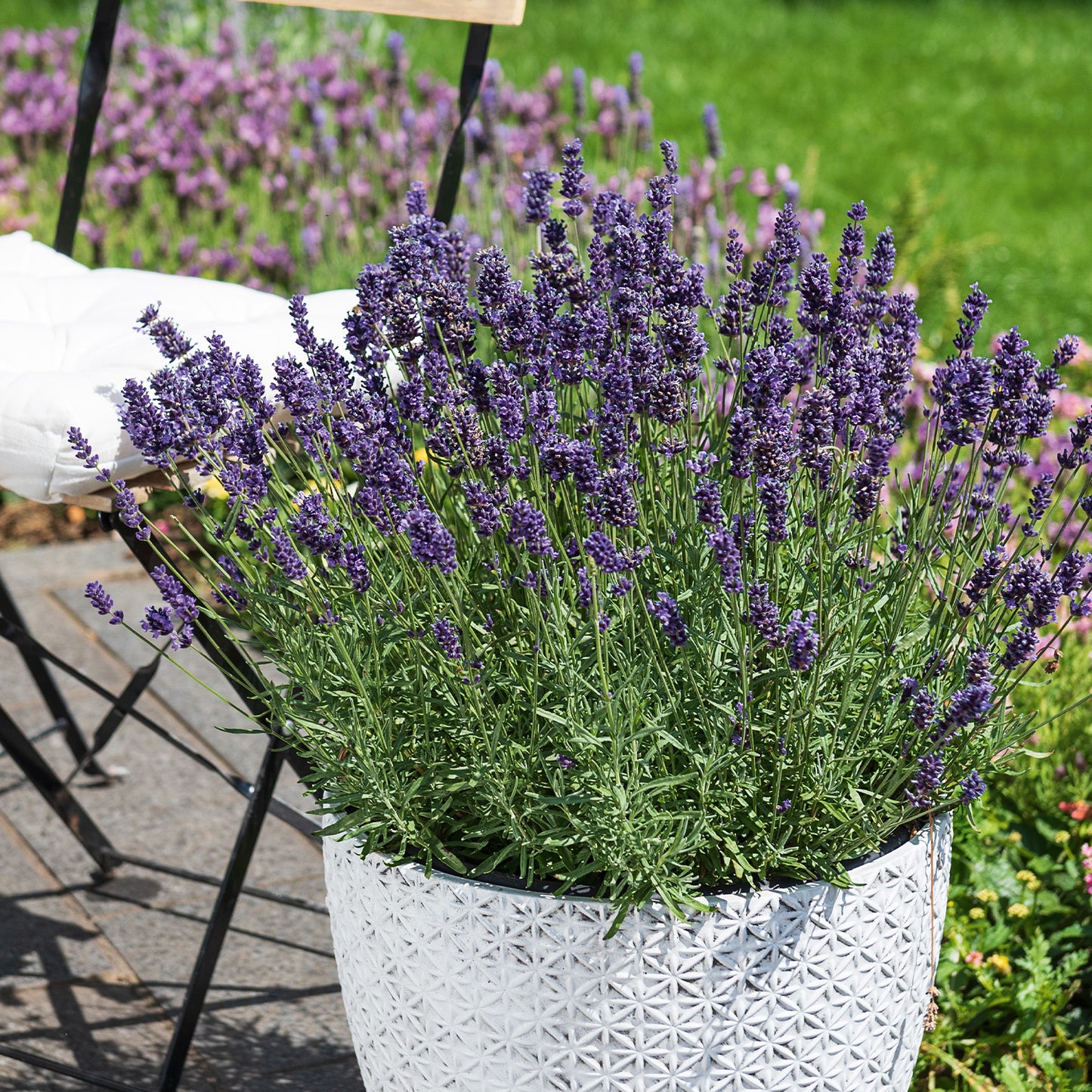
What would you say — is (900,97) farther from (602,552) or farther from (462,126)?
(602,552)

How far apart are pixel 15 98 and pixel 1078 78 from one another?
23.5ft

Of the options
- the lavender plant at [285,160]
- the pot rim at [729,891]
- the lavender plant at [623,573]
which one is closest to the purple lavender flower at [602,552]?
the lavender plant at [623,573]

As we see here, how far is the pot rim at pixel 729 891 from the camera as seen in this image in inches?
54.9

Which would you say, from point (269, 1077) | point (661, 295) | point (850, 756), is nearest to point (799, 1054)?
point (850, 756)

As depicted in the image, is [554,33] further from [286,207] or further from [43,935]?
[43,935]

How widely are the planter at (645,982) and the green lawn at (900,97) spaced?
3.33 metres

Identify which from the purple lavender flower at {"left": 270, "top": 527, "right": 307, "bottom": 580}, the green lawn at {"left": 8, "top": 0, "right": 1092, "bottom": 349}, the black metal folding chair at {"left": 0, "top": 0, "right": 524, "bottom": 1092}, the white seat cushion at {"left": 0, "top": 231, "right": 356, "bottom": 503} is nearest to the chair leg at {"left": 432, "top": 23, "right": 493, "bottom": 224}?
the black metal folding chair at {"left": 0, "top": 0, "right": 524, "bottom": 1092}

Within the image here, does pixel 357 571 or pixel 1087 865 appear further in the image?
pixel 1087 865

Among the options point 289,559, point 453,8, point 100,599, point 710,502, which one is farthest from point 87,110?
point 710,502

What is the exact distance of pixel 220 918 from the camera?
73.9 inches

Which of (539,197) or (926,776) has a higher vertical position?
(539,197)

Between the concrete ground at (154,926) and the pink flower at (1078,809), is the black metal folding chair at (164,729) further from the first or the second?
the pink flower at (1078,809)

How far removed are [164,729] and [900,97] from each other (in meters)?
8.14

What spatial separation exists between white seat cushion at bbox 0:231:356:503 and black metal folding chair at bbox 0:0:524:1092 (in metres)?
0.11
